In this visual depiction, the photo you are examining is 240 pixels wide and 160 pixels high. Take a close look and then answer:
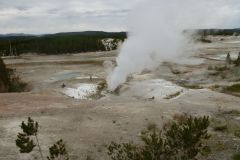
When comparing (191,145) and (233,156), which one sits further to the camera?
(233,156)

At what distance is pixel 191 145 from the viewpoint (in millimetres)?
14867

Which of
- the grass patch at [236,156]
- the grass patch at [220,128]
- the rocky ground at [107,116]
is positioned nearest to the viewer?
the grass patch at [236,156]

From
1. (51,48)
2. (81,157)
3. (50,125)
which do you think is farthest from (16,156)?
(51,48)

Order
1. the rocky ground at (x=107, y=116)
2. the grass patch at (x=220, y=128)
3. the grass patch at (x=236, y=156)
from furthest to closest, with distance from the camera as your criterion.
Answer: the grass patch at (x=220, y=128) → the rocky ground at (x=107, y=116) → the grass patch at (x=236, y=156)

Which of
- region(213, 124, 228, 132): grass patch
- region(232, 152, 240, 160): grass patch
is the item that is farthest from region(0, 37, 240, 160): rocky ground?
region(232, 152, 240, 160): grass patch

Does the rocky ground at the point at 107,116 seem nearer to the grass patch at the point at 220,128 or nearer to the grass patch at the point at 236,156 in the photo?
the grass patch at the point at 220,128

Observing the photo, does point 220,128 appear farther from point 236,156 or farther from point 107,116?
point 107,116

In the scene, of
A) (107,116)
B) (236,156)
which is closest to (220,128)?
(236,156)

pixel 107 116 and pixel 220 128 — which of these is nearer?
pixel 220 128

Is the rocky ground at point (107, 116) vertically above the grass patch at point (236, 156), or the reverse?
the rocky ground at point (107, 116)

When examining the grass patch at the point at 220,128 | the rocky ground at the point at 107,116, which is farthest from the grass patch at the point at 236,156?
the grass patch at the point at 220,128

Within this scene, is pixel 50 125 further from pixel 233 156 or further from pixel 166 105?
pixel 233 156

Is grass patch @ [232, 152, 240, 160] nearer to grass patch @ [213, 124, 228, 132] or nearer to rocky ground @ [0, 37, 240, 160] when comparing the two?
rocky ground @ [0, 37, 240, 160]

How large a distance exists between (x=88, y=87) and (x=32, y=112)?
19.9 m
